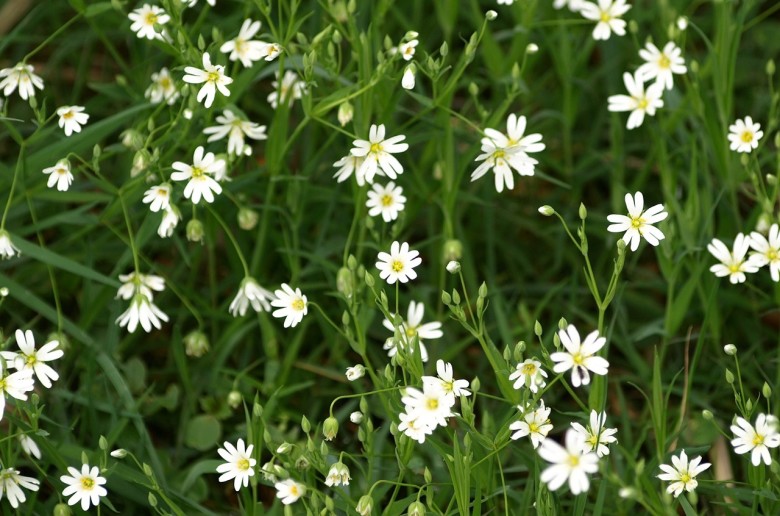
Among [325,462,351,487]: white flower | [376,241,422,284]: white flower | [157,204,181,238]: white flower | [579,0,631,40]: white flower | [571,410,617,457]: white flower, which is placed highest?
[579,0,631,40]: white flower

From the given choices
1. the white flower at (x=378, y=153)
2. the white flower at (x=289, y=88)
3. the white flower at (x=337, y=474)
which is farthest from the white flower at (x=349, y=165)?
the white flower at (x=337, y=474)

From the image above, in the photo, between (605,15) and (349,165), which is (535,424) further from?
(605,15)

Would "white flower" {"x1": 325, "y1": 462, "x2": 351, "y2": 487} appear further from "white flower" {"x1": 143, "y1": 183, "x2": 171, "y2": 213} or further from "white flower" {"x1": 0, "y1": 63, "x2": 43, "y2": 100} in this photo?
"white flower" {"x1": 0, "y1": 63, "x2": 43, "y2": 100}

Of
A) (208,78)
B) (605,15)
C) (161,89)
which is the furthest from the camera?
(605,15)

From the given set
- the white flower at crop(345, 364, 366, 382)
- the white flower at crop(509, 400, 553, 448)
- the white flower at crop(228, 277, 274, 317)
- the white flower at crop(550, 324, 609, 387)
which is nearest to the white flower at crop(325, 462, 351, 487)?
the white flower at crop(345, 364, 366, 382)

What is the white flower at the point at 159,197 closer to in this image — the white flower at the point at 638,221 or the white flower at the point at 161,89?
the white flower at the point at 161,89

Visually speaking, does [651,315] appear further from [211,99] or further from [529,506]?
[211,99]

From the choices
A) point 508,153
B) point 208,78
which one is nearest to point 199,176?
point 208,78
